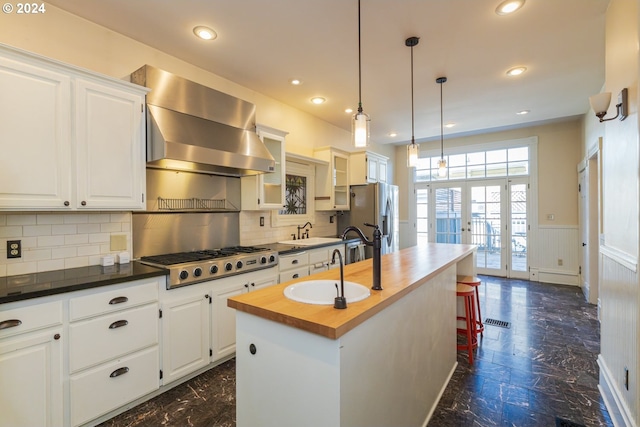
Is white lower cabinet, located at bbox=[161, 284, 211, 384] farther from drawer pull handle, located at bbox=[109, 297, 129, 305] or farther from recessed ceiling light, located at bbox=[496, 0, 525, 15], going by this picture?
recessed ceiling light, located at bbox=[496, 0, 525, 15]

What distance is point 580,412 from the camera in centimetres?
212

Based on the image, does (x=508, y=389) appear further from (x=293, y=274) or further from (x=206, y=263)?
(x=206, y=263)

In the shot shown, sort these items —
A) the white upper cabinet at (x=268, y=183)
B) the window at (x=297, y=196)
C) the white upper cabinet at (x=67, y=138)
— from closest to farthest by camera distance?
the white upper cabinet at (x=67, y=138), the white upper cabinet at (x=268, y=183), the window at (x=297, y=196)

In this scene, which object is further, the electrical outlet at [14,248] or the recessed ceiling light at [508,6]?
the recessed ceiling light at [508,6]

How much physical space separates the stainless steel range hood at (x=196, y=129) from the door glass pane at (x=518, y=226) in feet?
17.1

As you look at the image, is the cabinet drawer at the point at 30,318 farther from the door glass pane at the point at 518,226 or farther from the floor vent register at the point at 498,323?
the door glass pane at the point at 518,226

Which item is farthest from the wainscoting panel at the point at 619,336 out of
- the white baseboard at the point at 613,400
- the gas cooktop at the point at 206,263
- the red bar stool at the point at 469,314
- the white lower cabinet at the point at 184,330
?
the white lower cabinet at the point at 184,330

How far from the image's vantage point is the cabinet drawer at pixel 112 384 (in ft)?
6.11

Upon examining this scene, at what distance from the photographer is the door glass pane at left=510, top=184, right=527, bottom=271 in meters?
5.93

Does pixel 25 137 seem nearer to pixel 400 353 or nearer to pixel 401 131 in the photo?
pixel 400 353

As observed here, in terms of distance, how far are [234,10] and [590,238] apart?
5552 mm

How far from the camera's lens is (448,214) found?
6676 mm

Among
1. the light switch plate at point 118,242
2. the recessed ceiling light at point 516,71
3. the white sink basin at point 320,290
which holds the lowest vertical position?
the white sink basin at point 320,290

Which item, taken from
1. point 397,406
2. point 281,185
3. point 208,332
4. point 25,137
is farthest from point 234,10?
point 397,406
